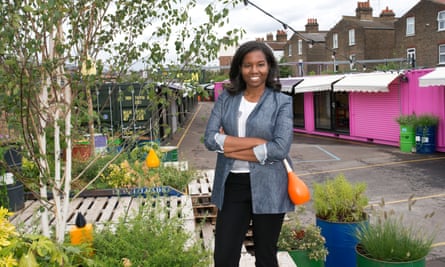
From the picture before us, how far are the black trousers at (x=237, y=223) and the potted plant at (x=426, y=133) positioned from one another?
11.8m

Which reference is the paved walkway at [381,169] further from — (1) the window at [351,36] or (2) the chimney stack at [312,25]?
(2) the chimney stack at [312,25]

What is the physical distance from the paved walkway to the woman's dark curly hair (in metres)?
1.39

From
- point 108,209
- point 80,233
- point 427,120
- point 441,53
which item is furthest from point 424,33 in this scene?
point 80,233

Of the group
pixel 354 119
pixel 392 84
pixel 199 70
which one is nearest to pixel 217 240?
pixel 199 70

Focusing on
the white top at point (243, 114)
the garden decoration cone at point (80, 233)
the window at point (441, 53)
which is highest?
the window at point (441, 53)

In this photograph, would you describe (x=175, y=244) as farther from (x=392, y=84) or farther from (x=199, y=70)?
(x=392, y=84)

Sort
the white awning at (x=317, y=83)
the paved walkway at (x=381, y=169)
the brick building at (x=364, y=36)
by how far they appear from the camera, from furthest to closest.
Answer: the brick building at (x=364, y=36) → the white awning at (x=317, y=83) → the paved walkway at (x=381, y=169)

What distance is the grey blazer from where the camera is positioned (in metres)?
2.64

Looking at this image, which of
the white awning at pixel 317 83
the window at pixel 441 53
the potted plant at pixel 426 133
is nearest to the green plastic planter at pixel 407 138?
the potted plant at pixel 426 133

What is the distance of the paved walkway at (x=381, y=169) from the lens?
757 cm

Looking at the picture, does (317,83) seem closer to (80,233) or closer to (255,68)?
(255,68)

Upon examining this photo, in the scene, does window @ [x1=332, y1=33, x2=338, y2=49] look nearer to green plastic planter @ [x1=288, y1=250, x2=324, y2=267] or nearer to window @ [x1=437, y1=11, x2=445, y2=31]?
window @ [x1=437, y1=11, x2=445, y2=31]

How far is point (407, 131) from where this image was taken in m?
13.8

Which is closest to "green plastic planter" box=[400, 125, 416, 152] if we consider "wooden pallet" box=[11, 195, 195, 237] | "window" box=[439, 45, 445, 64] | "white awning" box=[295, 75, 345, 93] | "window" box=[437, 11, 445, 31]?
"white awning" box=[295, 75, 345, 93]
